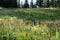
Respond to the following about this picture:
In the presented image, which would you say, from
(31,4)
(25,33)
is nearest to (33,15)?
(31,4)

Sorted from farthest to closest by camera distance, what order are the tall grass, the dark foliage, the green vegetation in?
the dark foliage
the green vegetation
the tall grass

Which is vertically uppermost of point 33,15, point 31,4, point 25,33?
point 25,33

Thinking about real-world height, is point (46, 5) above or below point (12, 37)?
below

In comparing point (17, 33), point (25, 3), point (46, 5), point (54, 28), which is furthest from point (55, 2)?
point (17, 33)

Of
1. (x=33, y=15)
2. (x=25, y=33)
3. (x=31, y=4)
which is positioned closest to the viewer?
(x=25, y=33)

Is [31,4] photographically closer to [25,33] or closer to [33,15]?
[33,15]

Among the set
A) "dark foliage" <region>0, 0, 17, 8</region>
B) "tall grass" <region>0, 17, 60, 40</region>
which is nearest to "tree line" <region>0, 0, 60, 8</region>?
"dark foliage" <region>0, 0, 17, 8</region>

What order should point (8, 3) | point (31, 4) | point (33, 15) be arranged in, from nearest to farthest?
1. point (33, 15)
2. point (31, 4)
3. point (8, 3)

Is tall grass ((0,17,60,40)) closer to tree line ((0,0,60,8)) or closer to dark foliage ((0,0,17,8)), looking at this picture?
tree line ((0,0,60,8))

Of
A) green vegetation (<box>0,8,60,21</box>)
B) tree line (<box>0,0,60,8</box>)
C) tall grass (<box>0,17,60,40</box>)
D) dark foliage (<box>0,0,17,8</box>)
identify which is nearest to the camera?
tall grass (<box>0,17,60,40</box>)

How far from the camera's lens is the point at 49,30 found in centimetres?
812

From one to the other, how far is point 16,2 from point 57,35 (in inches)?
544

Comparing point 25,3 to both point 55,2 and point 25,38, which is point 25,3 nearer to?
point 55,2

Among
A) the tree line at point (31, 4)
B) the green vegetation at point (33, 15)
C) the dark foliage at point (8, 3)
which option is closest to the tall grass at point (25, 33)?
the green vegetation at point (33, 15)
